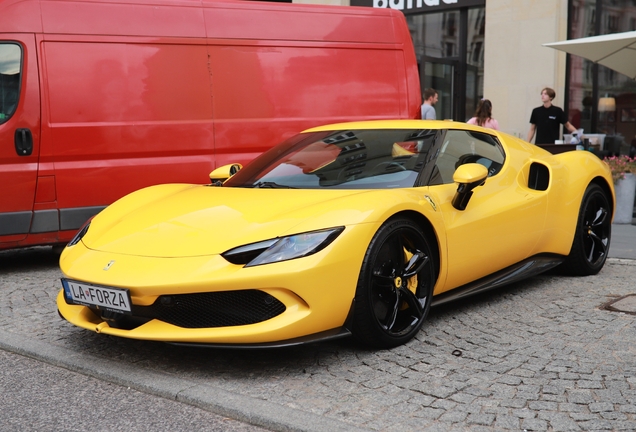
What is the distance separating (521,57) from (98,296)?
448 inches

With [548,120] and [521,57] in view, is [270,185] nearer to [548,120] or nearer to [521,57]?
[548,120]

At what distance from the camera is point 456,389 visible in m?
3.50

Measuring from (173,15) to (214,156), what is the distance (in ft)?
4.18

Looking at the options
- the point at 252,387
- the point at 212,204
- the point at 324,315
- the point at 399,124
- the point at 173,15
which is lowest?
the point at 252,387

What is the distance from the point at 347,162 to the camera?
15.3 ft

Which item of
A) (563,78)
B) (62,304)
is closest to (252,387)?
(62,304)

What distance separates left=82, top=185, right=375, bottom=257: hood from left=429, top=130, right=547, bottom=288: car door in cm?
65

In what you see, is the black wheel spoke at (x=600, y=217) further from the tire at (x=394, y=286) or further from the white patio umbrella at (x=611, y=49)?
the white patio umbrella at (x=611, y=49)

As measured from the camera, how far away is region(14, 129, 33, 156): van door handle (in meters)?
6.39

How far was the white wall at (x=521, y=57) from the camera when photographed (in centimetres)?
1341

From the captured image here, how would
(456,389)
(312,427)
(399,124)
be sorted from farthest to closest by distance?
(399,124)
(456,389)
(312,427)

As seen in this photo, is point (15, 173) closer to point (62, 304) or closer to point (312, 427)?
point (62, 304)

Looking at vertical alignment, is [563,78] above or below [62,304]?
above

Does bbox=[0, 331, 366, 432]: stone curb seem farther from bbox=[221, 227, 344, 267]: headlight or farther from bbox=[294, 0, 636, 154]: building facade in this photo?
bbox=[294, 0, 636, 154]: building facade
